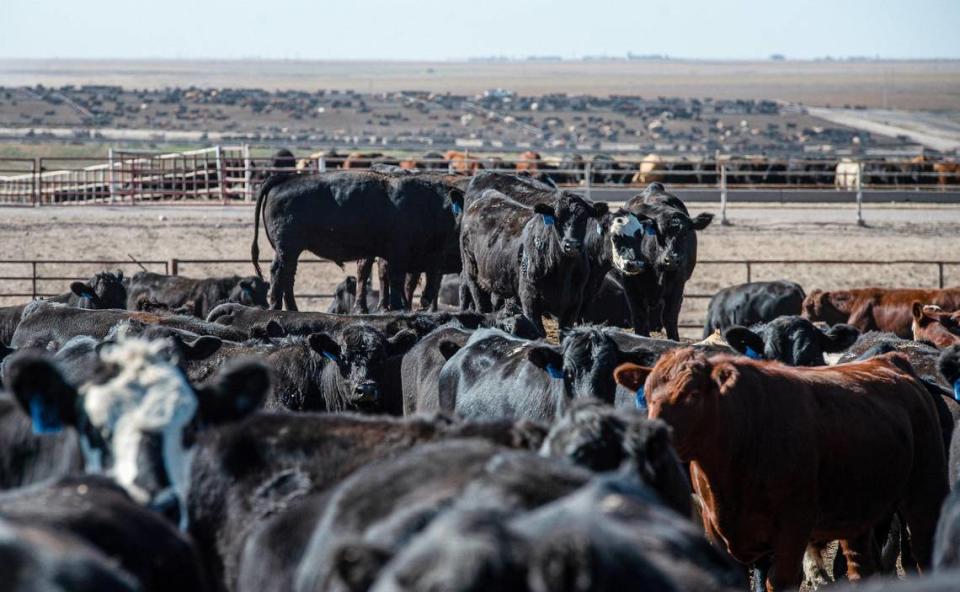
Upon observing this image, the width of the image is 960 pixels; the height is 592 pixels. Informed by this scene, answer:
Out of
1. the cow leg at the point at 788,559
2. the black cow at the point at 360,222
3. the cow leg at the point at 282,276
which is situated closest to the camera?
the cow leg at the point at 788,559

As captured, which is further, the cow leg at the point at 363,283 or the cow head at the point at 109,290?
the cow leg at the point at 363,283

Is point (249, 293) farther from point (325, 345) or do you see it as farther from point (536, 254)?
point (325, 345)

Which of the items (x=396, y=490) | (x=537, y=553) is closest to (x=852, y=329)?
(x=396, y=490)

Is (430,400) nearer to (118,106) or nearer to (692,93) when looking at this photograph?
(118,106)

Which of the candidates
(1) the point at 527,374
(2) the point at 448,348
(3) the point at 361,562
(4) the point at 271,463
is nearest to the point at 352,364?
(2) the point at 448,348

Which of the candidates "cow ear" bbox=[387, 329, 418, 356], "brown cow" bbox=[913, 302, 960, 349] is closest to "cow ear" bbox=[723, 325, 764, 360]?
"cow ear" bbox=[387, 329, 418, 356]

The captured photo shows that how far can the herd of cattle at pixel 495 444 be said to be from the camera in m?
2.87

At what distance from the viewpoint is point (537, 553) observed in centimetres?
249

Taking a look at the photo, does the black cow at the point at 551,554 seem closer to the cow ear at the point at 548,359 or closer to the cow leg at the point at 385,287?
the cow ear at the point at 548,359

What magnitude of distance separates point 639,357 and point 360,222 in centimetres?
791

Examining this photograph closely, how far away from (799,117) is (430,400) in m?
96.2

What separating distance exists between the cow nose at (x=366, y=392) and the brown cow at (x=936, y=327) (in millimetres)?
4403

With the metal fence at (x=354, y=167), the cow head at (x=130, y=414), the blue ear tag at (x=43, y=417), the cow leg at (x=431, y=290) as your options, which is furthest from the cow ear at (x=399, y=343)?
the metal fence at (x=354, y=167)

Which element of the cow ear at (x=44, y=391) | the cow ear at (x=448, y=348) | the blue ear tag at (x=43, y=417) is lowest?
the cow ear at (x=448, y=348)
